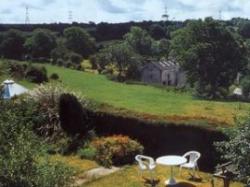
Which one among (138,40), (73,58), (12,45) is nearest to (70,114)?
(73,58)

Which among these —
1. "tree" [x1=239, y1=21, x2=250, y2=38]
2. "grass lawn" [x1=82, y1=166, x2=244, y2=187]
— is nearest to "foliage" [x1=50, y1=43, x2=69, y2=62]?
"grass lawn" [x1=82, y1=166, x2=244, y2=187]

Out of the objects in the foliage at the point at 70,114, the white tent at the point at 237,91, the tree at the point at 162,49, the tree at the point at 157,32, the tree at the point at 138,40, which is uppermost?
the tree at the point at 157,32

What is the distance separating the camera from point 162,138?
867 inches

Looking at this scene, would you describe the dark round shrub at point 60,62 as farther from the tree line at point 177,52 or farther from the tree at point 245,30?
the tree at point 245,30

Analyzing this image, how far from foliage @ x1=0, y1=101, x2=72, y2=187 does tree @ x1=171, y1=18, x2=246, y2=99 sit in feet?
136

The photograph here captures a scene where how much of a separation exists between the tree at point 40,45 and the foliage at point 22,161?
68.4 meters

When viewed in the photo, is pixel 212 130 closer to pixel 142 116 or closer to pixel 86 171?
pixel 142 116

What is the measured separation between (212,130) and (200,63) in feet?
107

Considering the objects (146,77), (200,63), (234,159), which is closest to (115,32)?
(146,77)

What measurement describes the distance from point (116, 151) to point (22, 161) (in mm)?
11249

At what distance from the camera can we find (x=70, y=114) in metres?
23.0

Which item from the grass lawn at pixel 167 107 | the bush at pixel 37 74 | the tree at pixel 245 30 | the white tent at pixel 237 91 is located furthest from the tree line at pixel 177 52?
the tree at pixel 245 30

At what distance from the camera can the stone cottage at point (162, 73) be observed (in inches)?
3044

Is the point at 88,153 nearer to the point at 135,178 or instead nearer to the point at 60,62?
the point at 135,178
